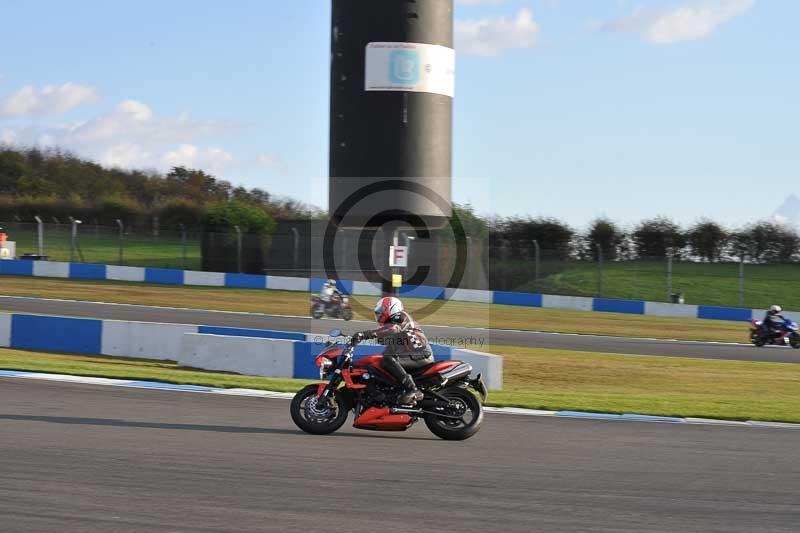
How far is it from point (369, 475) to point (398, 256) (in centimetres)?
2620

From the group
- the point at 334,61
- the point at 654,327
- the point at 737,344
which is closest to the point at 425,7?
the point at 334,61

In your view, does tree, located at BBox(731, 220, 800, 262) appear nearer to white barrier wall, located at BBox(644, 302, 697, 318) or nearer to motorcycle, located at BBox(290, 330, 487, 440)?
white barrier wall, located at BBox(644, 302, 697, 318)

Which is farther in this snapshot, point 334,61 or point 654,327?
point 334,61

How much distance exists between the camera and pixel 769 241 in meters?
43.7

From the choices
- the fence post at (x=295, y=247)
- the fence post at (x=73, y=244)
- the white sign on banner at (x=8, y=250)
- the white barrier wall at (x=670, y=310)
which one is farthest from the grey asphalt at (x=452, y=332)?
the fence post at (x=73, y=244)

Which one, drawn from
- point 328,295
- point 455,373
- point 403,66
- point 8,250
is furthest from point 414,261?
point 455,373

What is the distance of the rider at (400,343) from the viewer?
30.2 feet

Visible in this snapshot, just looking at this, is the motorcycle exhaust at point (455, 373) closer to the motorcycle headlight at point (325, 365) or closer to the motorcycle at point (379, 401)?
the motorcycle at point (379, 401)

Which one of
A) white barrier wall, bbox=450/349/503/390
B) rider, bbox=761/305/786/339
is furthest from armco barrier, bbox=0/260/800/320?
white barrier wall, bbox=450/349/503/390

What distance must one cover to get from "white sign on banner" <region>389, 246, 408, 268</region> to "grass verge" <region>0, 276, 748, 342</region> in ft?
4.60

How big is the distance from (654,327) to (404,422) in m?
21.6

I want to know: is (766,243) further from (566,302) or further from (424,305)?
(424,305)

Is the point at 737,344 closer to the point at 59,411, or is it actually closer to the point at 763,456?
the point at 763,456

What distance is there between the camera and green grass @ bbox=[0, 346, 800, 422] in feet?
40.9
